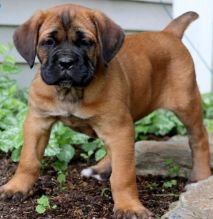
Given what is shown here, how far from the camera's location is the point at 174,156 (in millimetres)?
5613

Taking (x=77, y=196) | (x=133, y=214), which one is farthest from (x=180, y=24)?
(x=133, y=214)

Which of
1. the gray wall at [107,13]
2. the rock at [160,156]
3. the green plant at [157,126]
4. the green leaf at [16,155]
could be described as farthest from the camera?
the gray wall at [107,13]

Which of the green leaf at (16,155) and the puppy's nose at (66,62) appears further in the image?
the green leaf at (16,155)

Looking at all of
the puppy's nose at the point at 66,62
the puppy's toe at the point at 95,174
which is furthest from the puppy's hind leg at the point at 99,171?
the puppy's nose at the point at 66,62

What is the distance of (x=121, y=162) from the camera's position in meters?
4.33

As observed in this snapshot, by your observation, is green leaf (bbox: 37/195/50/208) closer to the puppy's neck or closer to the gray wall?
the puppy's neck

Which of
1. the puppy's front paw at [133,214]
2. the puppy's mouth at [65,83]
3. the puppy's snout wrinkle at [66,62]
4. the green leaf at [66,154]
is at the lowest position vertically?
the green leaf at [66,154]

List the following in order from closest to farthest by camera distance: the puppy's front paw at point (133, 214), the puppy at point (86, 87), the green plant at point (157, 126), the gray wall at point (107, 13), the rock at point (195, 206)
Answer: the rock at point (195, 206)
the puppy at point (86, 87)
the puppy's front paw at point (133, 214)
the green plant at point (157, 126)
the gray wall at point (107, 13)

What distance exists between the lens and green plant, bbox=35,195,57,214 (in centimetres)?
436

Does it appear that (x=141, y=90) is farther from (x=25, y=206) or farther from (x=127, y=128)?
(x=25, y=206)

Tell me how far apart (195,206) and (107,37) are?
47.7 inches

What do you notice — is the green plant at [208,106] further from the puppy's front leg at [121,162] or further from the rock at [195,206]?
the rock at [195,206]

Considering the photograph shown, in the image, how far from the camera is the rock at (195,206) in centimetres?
369

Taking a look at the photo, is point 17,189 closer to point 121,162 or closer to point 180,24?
point 121,162
